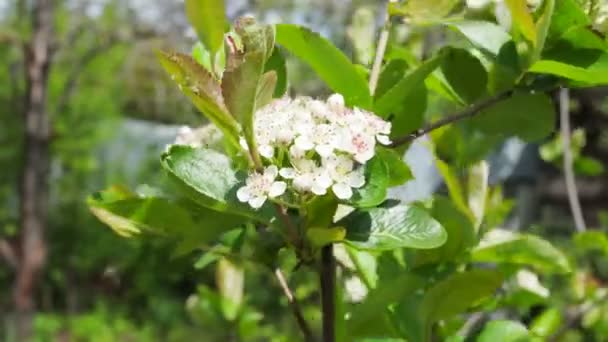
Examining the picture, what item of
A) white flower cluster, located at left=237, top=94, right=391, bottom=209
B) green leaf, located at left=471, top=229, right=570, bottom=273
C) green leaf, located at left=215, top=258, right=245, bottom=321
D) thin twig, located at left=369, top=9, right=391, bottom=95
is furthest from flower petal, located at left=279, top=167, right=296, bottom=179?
green leaf, located at left=215, top=258, right=245, bottom=321

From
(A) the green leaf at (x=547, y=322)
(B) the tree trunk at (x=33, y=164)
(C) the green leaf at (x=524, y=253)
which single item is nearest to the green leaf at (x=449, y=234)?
(C) the green leaf at (x=524, y=253)

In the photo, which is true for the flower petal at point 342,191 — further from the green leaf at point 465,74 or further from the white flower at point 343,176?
the green leaf at point 465,74

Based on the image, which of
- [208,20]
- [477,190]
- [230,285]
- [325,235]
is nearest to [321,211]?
[325,235]

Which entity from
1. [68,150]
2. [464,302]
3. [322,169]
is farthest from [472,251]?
[68,150]

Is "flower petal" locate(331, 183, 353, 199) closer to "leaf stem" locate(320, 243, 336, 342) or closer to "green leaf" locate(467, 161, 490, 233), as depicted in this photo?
"leaf stem" locate(320, 243, 336, 342)

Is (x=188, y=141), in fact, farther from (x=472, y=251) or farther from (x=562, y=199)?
(x=562, y=199)

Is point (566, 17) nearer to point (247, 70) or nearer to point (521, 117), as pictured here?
point (521, 117)

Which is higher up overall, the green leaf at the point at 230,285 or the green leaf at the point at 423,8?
the green leaf at the point at 423,8
